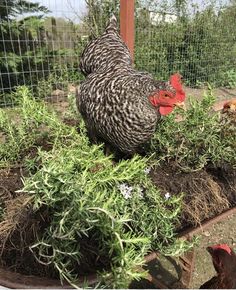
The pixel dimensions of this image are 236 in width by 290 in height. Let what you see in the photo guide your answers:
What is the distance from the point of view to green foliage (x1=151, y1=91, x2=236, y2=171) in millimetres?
1469

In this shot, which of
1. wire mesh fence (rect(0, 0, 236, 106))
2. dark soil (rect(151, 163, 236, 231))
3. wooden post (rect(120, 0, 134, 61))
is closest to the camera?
dark soil (rect(151, 163, 236, 231))

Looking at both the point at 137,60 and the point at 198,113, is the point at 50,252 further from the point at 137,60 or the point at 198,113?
the point at 137,60

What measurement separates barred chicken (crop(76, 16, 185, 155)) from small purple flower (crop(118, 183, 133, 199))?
373 millimetres

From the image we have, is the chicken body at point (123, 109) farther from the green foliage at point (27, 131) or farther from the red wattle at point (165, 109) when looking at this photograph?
the green foliage at point (27, 131)

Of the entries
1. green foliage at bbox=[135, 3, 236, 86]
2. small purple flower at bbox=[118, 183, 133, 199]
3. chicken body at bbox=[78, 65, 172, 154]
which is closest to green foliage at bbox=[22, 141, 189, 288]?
small purple flower at bbox=[118, 183, 133, 199]

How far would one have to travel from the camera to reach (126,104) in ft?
4.54

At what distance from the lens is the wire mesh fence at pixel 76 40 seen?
3.61 metres

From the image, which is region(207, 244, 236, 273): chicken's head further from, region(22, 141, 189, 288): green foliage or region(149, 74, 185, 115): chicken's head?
region(149, 74, 185, 115): chicken's head

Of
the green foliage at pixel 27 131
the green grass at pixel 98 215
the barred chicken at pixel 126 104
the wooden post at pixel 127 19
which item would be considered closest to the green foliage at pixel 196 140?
the barred chicken at pixel 126 104

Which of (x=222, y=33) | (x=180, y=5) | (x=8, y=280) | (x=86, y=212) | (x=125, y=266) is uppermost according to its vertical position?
(x=180, y=5)

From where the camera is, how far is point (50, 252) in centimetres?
102

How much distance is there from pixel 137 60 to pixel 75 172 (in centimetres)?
349

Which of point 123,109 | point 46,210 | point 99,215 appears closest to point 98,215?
point 99,215

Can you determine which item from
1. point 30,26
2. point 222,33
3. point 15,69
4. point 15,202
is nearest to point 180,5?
point 222,33
